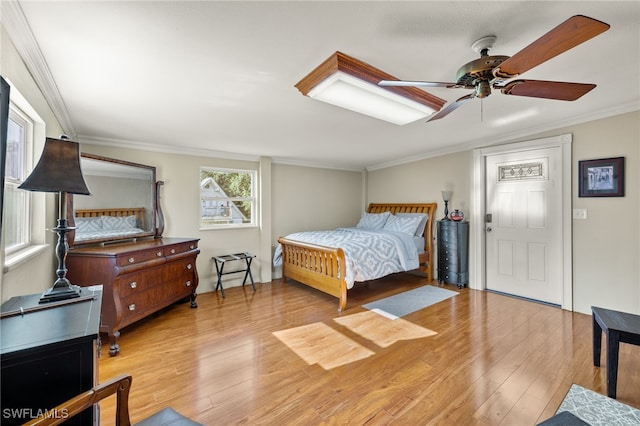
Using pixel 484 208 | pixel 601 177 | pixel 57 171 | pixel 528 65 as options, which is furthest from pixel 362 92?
pixel 484 208

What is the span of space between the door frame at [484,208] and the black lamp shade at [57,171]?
14.6 feet

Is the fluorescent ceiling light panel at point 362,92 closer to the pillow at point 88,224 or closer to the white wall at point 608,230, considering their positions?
the white wall at point 608,230

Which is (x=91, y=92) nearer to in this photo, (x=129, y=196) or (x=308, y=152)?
(x=129, y=196)

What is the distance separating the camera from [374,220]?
5.30 m

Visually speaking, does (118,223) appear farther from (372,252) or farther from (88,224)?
(372,252)

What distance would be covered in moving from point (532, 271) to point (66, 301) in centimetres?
461

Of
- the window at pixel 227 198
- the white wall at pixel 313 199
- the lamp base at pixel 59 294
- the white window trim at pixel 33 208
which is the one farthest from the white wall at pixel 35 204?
the white wall at pixel 313 199

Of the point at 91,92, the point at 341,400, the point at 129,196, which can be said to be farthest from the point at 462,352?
the point at 129,196

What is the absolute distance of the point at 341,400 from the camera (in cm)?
178

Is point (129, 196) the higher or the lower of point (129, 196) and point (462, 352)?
the higher

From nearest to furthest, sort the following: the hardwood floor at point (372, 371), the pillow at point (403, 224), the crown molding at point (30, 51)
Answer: the crown molding at point (30, 51), the hardwood floor at point (372, 371), the pillow at point (403, 224)

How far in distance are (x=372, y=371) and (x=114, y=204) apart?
3371mm

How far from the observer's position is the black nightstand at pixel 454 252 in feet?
13.6

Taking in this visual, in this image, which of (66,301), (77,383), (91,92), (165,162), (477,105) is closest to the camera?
(77,383)
